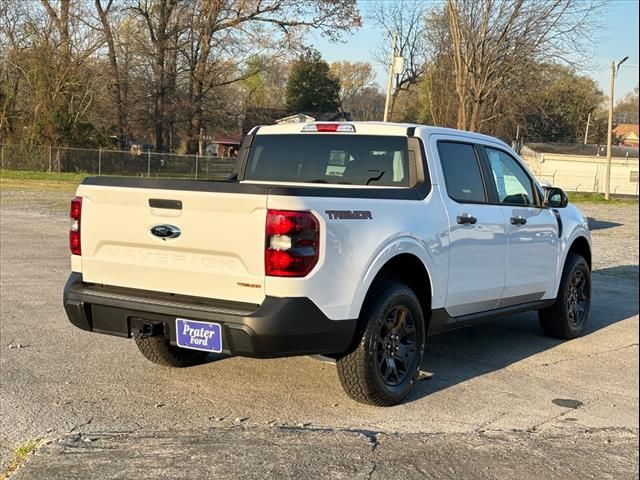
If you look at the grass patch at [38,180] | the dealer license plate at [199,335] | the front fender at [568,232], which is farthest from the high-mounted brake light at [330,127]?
the grass patch at [38,180]

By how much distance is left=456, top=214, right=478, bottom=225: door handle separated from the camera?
5.54m

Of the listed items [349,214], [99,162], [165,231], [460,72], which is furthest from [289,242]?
[99,162]

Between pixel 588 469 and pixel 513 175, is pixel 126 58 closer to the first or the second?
pixel 513 175

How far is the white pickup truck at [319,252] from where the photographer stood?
4.23 m

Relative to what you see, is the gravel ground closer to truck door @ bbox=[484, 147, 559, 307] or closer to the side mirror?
truck door @ bbox=[484, 147, 559, 307]

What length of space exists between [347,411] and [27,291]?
521 centimetres

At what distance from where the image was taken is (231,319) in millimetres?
4270

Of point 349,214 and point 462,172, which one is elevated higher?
point 462,172

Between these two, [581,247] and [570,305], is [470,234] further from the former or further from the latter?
[581,247]

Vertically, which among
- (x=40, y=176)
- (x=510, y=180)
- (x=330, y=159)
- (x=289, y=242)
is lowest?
(x=40, y=176)

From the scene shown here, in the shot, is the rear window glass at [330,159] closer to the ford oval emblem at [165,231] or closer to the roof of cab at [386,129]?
the roof of cab at [386,129]

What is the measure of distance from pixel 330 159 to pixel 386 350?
1.79 metres

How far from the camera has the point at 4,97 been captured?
38.6 meters

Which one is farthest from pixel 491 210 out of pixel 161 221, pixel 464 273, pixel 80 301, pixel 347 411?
pixel 80 301
